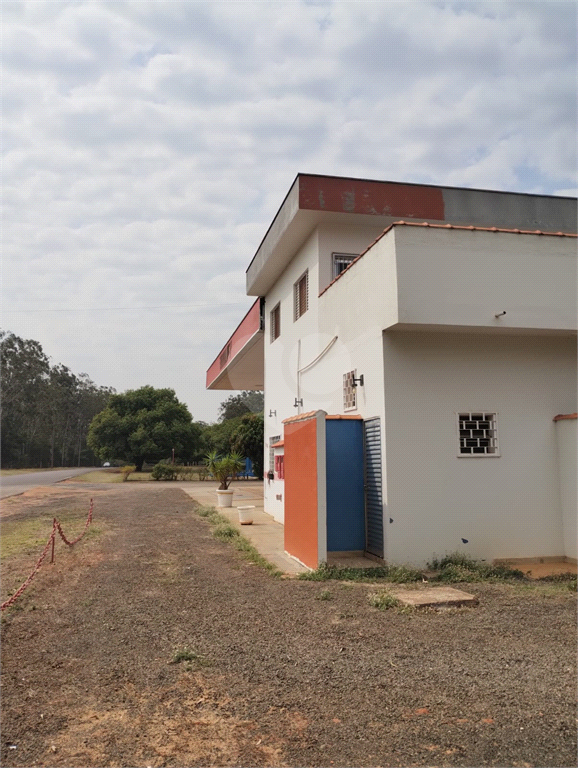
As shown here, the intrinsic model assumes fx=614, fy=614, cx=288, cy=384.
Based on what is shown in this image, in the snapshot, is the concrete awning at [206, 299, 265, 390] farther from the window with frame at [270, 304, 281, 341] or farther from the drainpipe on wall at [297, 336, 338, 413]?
the drainpipe on wall at [297, 336, 338, 413]

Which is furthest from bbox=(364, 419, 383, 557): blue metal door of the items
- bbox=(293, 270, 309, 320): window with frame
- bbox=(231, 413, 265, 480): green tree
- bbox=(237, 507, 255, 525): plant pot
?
bbox=(231, 413, 265, 480): green tree

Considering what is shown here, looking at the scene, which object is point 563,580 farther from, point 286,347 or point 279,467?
point 286,347

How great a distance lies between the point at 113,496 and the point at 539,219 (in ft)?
59.1

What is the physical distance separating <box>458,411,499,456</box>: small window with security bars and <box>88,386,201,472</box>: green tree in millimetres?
40561

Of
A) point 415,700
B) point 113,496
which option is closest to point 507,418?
point 415,700

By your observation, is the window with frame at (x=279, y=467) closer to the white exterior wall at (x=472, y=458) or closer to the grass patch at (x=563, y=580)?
the white exterior wall at (x=472, y=458)

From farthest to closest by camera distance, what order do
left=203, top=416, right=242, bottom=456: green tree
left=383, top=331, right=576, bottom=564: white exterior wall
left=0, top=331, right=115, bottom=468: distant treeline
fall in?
left=0, top=331, right=115, bottom=468: distant treeline < left=203, top=416, right=242, bottom=456: green tree < left=383, top=331, right=576, bottom=564: white exterior wall

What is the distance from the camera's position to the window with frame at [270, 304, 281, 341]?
1597 cm

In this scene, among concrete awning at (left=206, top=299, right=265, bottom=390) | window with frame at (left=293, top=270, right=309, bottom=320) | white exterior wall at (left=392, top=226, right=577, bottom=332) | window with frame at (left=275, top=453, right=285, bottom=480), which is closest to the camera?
white exterior wall at (left=392, top=226, right=577, bottom=332)

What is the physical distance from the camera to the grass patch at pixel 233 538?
29.7 ft

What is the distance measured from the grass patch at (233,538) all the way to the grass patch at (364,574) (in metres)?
0.56

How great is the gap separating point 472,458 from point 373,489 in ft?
4.88

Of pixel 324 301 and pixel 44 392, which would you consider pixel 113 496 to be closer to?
pixel 324 301

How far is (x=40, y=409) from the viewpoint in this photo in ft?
239
